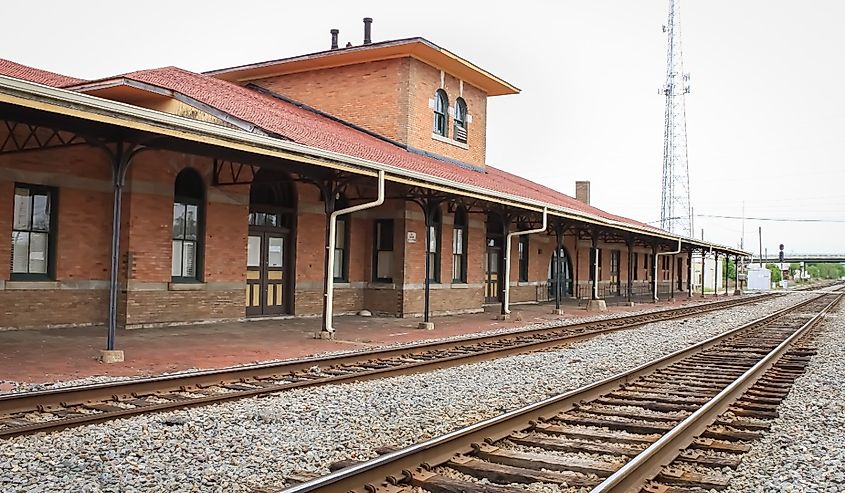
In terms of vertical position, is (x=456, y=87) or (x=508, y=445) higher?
(x=456, y=87)

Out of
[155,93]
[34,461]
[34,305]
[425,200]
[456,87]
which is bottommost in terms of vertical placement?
[34,461]

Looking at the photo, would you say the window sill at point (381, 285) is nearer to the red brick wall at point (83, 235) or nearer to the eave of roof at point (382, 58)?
the eave of roof at point (382, 58)

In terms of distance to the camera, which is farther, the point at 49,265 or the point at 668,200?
the point at 668,200

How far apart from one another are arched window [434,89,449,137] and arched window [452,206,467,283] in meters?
2.89

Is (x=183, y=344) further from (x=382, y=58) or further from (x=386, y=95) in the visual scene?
(x=382, y=58)

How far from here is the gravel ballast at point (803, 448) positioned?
5.24 m

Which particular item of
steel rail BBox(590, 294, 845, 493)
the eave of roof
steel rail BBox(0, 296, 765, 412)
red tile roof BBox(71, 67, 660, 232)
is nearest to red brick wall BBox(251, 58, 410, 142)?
the eave of roof

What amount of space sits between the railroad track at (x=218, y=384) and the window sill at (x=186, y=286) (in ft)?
15.8

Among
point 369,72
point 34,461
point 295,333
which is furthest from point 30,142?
point 369,72

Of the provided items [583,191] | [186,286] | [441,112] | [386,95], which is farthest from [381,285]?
[583,191]

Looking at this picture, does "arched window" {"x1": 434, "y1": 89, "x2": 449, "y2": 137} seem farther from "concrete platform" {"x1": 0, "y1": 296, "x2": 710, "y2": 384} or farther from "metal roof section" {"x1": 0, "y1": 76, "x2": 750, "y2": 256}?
"concrete platform" {"x1": 0, "y1": 296, "x2": 710, "y2": 384}

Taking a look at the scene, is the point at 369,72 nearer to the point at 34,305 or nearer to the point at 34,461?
the point at 34,305

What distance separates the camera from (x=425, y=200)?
17.5m

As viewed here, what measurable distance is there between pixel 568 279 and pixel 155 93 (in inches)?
879
